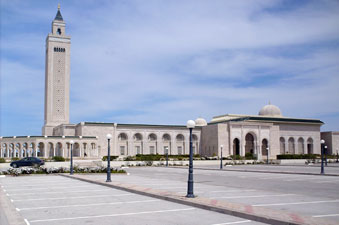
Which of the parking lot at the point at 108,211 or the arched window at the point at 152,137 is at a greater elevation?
the arched window at the point at 152,137

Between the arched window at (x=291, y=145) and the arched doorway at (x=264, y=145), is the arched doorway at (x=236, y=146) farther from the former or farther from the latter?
the arched window at (x=291, y=145)

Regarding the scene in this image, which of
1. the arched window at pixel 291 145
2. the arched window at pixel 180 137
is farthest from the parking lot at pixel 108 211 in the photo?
the arched window at pixel 291 145

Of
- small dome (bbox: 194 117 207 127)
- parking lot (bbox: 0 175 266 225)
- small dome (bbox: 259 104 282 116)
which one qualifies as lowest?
parking lot (bbox: 0 175 266 225)

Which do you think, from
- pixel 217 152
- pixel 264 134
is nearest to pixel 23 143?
pixel 217 152

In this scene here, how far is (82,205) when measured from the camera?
10.6 metres

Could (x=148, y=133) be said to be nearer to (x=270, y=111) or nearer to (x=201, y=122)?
(x=201, y=122)

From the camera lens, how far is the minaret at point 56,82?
2721 inches

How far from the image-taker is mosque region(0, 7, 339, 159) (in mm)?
62312

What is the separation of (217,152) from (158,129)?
1193cm

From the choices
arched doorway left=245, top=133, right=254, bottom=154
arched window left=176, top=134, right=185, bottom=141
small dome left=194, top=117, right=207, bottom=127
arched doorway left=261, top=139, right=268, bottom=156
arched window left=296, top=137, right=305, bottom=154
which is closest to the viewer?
arched window left=176, top=134, right=185, bottom=141

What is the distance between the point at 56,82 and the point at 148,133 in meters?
21.1

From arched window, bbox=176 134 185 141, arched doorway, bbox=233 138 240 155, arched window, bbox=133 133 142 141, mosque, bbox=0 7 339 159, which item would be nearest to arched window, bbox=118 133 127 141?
mosque, bbox=0 7 339 159

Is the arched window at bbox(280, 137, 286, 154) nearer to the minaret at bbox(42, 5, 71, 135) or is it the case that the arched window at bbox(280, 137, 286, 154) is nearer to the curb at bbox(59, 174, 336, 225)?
the minaret at bbox(42, 5, 71, 135)

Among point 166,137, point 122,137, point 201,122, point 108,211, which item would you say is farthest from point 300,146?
point 108,211
